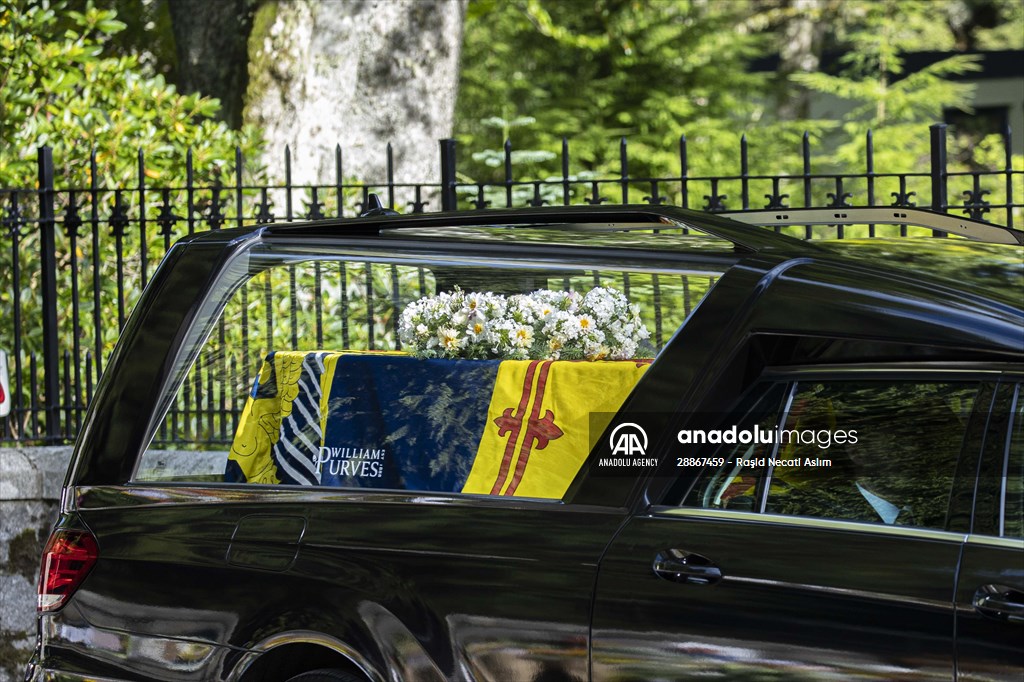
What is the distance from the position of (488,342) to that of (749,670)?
4.83 ft

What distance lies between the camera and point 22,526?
626 cm

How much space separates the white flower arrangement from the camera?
3.53m

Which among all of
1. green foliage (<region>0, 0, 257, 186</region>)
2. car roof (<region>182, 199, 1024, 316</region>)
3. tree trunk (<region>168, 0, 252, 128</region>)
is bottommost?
car roof (<region>182, 199, 1024, 316</region>)

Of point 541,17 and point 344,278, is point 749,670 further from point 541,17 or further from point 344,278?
point 541,17

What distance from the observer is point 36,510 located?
6281mm

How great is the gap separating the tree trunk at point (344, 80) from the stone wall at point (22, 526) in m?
3.95

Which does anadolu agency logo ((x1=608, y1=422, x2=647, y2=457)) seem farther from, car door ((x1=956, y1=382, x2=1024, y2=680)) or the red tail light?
the red tail light

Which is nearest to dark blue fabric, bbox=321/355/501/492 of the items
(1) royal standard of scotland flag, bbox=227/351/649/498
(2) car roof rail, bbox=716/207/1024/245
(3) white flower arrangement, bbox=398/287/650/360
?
(1) royal standard of scotland flag, bbox=227/351/649/498

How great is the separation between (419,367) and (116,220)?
3603mm

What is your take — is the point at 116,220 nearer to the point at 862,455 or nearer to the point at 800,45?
the point at 862,455

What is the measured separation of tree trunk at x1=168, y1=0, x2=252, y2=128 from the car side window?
27.8 ft

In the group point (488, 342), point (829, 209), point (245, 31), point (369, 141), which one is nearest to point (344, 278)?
point (488, 342)

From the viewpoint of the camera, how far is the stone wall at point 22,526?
6227 mm

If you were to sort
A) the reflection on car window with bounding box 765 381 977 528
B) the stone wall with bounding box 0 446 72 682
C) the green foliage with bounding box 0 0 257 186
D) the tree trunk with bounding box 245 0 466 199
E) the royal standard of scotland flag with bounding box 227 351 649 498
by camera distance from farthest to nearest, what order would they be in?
the tree trunk with bounding box 245 0 466 199
the green foliage with bounding box 0 0 257 186
the stone wall with bounding box 0 446 72 682
the royal standard of scotland flag with bounding box 227 351 649 498
the reflection on car window with bounding box 765 381 977 528
